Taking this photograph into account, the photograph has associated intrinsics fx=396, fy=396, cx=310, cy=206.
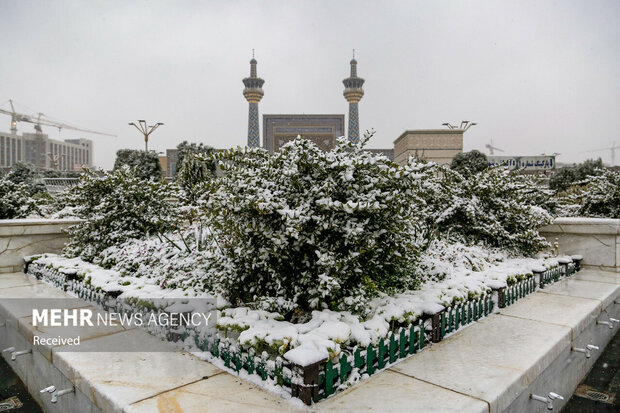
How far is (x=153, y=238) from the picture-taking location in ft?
24.1

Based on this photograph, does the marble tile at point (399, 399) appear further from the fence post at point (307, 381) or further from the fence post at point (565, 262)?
the fence post at point (565, 262)

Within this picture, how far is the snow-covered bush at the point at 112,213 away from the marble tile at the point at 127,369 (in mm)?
3722

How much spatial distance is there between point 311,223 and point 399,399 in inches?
68.9

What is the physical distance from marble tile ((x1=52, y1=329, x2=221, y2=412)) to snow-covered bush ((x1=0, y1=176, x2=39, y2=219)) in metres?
8.41

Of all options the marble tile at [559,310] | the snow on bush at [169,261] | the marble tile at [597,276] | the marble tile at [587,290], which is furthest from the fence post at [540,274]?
the snow on bush at [169,261]

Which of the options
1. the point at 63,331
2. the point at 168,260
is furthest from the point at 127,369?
the point at 168,260

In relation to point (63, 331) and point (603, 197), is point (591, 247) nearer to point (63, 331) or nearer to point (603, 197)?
point (603, 197)

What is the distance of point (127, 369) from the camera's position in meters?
3.31

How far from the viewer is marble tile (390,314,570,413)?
3.00 metres

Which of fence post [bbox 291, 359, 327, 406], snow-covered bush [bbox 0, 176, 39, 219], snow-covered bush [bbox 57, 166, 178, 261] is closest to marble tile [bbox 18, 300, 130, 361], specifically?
fence post [bbox 291, 359, 327, 406]

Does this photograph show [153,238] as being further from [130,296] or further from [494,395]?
[494,395]

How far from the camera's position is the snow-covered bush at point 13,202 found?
10147 mm

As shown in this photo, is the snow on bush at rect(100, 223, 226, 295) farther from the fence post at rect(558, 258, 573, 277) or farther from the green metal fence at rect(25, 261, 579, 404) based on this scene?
the fence post at rect(558, 258, 573, 277)

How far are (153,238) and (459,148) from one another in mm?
45988
